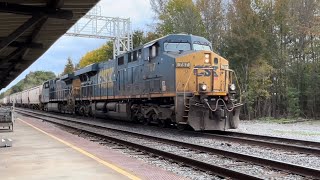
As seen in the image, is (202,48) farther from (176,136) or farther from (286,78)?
(286,78)

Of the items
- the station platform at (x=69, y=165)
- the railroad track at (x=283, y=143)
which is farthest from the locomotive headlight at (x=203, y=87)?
the station platform at (x=69, y=165)

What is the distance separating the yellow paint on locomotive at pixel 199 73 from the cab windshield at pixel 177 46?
1.04 meters

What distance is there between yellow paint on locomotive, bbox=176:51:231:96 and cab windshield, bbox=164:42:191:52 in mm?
1044

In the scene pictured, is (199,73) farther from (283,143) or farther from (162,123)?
(283,143)

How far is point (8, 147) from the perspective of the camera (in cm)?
1022

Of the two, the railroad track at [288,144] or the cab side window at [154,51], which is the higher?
the cab side window at [154,51]

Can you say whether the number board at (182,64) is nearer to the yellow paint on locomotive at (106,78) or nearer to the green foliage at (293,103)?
the yellow paint on locomotive at (106,78)

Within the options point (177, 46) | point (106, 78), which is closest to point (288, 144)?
point (177, 46)

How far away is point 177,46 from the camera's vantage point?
15.8m

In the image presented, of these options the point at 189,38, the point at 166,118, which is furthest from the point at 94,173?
the point at 189,38

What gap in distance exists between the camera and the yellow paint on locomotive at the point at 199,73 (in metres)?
14.7

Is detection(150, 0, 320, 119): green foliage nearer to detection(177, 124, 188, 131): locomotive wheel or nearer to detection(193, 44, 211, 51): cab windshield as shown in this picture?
detection(193, 44, 211, 51): cab windshield

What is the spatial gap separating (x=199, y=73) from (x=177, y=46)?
167 centimetres

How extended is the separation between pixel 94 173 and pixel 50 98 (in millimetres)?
36683
